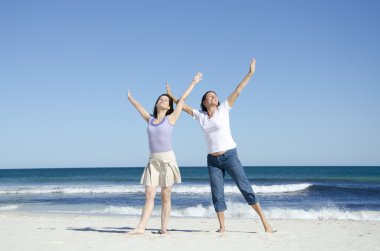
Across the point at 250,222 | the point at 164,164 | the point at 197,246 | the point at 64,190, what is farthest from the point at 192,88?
the point at 64,190

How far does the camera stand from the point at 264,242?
16.7ft

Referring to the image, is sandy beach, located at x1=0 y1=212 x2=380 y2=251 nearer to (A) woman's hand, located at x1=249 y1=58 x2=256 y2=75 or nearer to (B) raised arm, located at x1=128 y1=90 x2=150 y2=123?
(B) raised arm, located at x1=128 y1=90 x2=150 y2=123

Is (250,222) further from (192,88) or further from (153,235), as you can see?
(192,88)

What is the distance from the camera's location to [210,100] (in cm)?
555

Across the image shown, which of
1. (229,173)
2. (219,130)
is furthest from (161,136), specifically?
(229,173)

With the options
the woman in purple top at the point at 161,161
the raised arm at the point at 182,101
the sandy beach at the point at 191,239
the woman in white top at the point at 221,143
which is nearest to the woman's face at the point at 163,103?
the woman in purple top at the point at 161,161

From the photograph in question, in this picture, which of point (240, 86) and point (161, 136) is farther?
point (240, 86)

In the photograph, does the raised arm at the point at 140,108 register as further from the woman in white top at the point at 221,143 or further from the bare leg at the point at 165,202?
the bare leg at the point at 165,202

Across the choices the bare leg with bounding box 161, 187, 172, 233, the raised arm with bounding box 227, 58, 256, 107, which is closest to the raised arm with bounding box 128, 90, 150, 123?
the bare leg with bounding box 161, 187, 172, 233

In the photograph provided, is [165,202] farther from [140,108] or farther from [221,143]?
[140,108]

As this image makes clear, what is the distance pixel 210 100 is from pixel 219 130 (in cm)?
47

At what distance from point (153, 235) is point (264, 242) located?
155 cm

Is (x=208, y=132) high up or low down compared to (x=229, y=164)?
up

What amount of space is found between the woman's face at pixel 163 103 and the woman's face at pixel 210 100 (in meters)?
0.55
